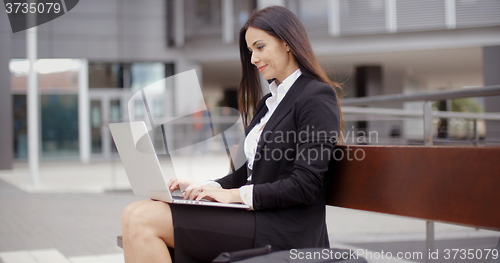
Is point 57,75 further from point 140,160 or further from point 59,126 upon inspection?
point 140,160

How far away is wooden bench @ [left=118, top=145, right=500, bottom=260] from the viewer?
1361 mm

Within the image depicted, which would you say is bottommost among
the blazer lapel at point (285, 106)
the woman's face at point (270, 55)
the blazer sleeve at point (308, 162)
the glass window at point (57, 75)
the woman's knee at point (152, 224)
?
the woman's knee at point (152, 224)

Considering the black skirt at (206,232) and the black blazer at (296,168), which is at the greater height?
the black blazer at (296,168)

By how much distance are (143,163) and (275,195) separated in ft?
1.61

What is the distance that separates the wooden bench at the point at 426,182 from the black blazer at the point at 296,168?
16 centimetres

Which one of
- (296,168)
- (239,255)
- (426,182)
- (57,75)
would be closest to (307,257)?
(239,255)

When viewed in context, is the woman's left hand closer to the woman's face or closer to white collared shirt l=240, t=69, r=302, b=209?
white collared shirt l=240, t=69, r=302, b=209

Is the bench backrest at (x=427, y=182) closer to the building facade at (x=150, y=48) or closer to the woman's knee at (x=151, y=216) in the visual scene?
the woman's knee at (x=151, y=216)

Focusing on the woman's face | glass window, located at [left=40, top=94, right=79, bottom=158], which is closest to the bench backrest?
the woman's face

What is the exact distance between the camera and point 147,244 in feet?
5.44

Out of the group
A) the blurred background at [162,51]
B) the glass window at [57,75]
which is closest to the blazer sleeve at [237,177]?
the blurred background at [162,51]

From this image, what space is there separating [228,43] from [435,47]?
6445 millimetres

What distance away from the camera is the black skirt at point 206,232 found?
1.67m

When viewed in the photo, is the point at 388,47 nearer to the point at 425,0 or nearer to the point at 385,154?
the point at 425,0
